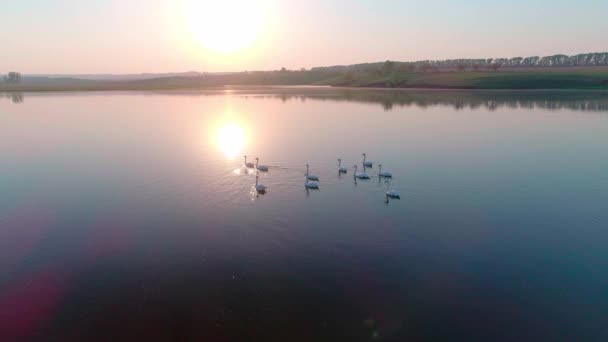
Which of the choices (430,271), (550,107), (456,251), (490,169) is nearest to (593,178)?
(490,169)

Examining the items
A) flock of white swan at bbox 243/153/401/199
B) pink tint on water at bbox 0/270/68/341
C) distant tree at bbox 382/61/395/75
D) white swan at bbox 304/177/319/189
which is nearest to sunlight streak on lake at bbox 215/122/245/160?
flock of white swan at bbox 243/153/401/199

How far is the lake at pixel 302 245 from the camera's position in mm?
13102

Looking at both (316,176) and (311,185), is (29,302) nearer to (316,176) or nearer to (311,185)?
(311,185)

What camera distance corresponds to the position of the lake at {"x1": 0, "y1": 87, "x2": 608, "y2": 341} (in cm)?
1310

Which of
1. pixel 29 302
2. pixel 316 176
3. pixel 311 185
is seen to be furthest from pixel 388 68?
pixel 29 302

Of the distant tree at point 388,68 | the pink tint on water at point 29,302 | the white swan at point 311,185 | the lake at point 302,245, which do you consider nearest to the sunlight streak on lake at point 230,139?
the lake at point 302,245

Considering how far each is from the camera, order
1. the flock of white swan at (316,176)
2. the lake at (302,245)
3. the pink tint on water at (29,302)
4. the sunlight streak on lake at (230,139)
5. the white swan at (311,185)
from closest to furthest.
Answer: the pink tint on water at (29,302) → the lake at (302,245) → the flock of white swan at (316,176) → the white swan at (311,185) → the sunlight streak on lake at (230,139)

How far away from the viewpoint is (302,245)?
17844 millimetres

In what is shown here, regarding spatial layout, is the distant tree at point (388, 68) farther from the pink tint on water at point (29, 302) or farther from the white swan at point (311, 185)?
the pink tint on water at point (29, 302)

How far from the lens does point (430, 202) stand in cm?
2322

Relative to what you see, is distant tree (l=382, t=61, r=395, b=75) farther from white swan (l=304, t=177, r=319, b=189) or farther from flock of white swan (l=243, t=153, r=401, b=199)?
white swan (l=304, t=177, r=319, b=189)

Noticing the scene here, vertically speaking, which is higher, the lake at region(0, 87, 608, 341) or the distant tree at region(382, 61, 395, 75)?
the distant tree at region(382, 61, 395, 75)

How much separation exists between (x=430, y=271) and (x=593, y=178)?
1925 cm

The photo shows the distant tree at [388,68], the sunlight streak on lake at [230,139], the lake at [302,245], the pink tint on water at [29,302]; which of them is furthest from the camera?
the distant tree at [388,68]
